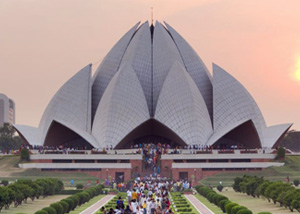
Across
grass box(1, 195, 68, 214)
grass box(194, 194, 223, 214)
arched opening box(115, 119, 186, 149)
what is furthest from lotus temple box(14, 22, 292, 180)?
grass box(1, 195, 68, 214)

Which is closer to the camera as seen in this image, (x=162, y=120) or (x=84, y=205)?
(x=84, y=205)

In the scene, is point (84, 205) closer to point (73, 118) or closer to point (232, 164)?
point (232, 164)

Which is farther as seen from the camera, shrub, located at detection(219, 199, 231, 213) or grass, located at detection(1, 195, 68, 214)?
grass, located at detection(1, 195, 68, 214)

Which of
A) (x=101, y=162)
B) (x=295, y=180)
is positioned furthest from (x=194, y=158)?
(x=295, y=180)

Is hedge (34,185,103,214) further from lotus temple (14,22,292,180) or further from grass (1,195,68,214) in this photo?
lotus temple (14,22,292,180)

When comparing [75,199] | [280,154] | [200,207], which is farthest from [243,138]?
[75,199]

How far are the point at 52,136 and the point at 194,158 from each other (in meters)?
20.0

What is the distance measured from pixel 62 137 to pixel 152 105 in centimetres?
1069

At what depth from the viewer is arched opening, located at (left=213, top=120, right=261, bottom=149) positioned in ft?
231

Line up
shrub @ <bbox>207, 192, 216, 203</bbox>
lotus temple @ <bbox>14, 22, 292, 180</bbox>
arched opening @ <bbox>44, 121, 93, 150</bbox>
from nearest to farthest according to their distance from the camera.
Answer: shrub @ <bbox>207, 192, 216, 203</bbox>
lotus temple @ <bbox>14, 22, 292, 180</bbox>
arched opening @ <bbox>44, 121, 93, 150</bbox>

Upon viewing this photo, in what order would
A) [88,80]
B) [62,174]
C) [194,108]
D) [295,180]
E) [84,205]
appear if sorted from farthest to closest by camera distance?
[88,80], [194,108], [62,174], [295,180], [84,205]

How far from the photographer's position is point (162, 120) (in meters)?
68.8

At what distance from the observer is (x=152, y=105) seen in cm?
7175

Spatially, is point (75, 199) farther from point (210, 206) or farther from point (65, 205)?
point (210, 206)
